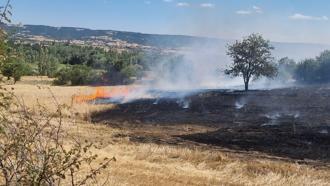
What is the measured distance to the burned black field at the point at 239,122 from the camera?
30.4m

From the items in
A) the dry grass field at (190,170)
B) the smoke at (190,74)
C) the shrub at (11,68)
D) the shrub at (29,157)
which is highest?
the shrub at (11,68)

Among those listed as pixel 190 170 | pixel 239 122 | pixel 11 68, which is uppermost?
pixel 11 68

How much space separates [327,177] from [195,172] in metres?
5.26

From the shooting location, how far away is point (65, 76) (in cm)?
9575

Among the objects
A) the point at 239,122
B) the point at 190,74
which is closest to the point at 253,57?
the point at 239,122

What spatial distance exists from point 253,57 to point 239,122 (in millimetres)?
27584

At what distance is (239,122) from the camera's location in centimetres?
4250

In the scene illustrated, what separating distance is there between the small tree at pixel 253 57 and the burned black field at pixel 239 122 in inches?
185

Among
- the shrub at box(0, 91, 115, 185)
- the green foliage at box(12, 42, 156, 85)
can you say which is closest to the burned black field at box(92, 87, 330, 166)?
the shrub at box(0, 91, 115, 185)

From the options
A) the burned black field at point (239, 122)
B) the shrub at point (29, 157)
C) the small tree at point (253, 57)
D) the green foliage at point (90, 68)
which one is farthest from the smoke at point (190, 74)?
the shrub at point (29, 157)

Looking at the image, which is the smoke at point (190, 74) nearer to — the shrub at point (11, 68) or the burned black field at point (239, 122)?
the burned black field at point (239, 122)

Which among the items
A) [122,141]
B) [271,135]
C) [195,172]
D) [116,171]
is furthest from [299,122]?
[116,171]

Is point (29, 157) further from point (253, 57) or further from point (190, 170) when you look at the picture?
point (253, 57)

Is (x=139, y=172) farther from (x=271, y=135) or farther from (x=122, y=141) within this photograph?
(x=271, y=135)
